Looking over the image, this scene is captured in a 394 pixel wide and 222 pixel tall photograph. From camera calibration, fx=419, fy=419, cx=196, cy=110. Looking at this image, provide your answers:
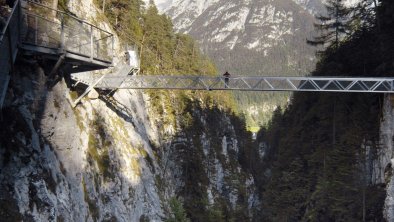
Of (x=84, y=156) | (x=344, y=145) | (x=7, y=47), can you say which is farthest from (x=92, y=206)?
(x=344, y=145)

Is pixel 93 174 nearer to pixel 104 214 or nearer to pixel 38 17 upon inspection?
pixel 104 214

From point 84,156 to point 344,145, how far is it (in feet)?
71.4

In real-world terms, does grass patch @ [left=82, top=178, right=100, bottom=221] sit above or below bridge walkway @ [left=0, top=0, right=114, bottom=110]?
below

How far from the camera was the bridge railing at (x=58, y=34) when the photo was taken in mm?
16000

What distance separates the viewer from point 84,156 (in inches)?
845

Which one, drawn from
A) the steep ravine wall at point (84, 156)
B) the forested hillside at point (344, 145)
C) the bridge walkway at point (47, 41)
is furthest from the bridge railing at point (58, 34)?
the forested hillside at point (344, 145)

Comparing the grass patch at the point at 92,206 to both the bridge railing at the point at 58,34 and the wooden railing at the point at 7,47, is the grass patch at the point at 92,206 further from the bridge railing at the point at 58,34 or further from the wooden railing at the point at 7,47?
the wooden railing at the point at 7,47

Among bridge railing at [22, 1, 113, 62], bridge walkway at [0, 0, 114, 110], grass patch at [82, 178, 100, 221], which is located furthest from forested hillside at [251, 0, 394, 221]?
bridge walkway at [0, 0, 114, 110]

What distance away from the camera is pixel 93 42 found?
20.7 m

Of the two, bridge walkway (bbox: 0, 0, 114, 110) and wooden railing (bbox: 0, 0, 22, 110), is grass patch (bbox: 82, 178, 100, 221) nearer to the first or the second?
bridge walkway (bbox: 0, 0, 114, 110)

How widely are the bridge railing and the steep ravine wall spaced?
114 cm

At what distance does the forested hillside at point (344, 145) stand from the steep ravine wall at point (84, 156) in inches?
400

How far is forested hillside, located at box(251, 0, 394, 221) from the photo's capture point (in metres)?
29.6

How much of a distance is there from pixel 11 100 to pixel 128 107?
658 inches
